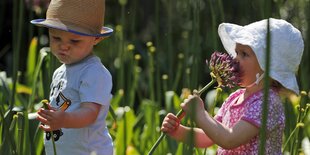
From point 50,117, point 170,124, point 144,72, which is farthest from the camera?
point 144,72

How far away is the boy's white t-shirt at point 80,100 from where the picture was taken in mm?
1781

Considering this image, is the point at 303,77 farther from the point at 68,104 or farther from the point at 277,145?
the point at 68,104

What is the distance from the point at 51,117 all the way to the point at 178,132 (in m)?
0.31

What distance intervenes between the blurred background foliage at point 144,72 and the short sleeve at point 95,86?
0.14 meters

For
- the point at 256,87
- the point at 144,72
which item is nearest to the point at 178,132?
the point at 256,87

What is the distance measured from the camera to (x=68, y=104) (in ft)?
5.89

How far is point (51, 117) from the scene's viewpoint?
1629 millimetres

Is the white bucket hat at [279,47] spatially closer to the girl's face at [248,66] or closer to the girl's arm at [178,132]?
the girl's face at [248,66]

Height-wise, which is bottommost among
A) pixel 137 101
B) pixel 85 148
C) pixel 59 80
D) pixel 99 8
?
pixel 137 101

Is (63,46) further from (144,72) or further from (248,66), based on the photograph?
(144,72)

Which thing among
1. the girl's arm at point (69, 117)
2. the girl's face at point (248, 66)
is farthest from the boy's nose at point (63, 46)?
the girl's face at point (248, 66)

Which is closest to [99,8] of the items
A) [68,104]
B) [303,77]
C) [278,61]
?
[68,104]

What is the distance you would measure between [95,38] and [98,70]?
0.30 feet

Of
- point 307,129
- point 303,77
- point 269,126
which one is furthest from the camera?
point 307,129
